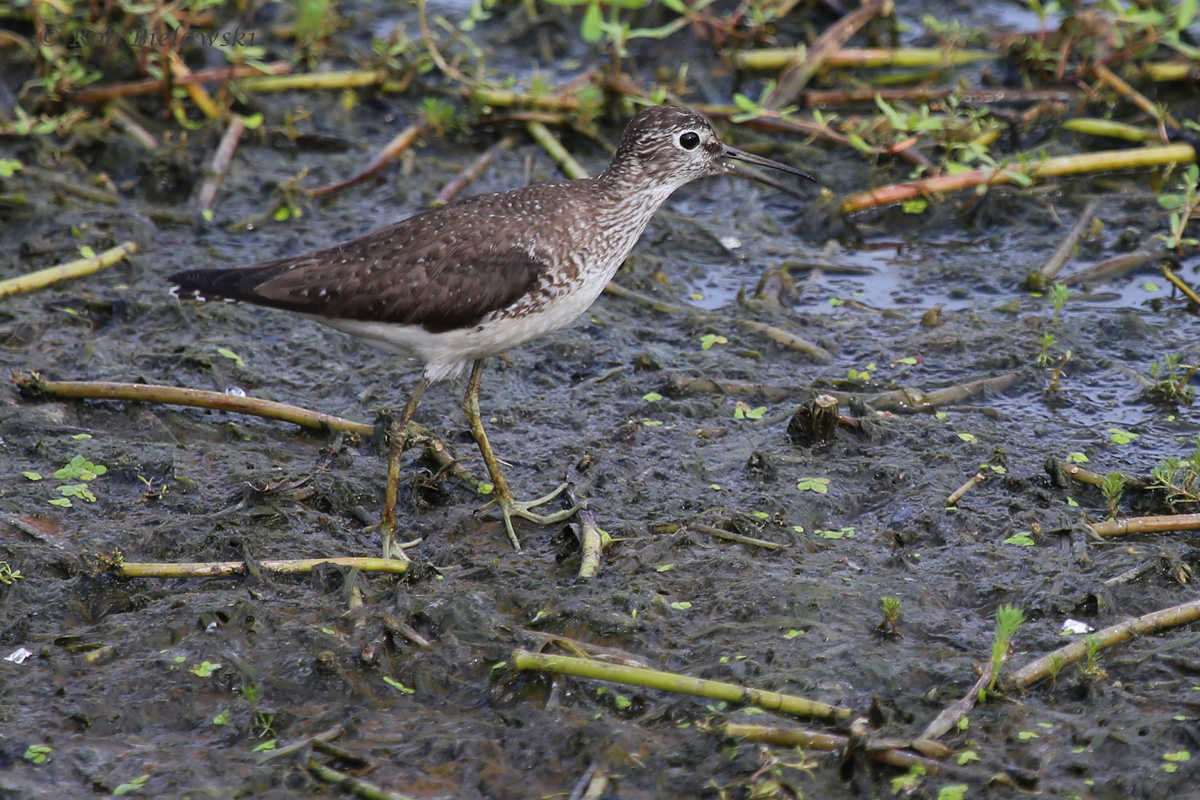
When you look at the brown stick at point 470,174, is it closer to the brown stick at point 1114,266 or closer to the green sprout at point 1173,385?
the brown stick at point 1114,266

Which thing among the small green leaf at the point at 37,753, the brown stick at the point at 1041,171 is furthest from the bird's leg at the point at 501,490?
the brown stick at the point at 1041,171

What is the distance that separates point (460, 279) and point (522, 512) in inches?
44.2

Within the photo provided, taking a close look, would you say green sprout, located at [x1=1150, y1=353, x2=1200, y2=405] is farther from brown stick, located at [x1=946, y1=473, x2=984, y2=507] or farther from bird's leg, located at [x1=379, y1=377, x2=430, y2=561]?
bird's leg, located at [x1=379, y1=377, x2=430, y2=561]

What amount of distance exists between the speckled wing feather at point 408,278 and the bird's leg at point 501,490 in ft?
1.86

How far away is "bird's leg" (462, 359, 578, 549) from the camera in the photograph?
582 centimetres

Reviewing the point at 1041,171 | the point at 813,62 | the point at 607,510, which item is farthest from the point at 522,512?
the point at 813,62

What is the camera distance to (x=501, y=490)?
5.86 m

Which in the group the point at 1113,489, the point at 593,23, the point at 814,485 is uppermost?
the point at 593,23

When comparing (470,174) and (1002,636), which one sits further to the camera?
(470,174)

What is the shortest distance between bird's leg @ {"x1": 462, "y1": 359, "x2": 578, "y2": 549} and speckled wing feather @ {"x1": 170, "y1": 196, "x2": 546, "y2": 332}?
1.86 feet

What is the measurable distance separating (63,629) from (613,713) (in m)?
2.20

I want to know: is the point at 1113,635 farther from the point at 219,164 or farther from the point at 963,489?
the point at 219,164

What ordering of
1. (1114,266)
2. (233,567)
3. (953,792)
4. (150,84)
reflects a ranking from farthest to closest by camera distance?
(150,84)
(1114,266)
(233,567)
(953,792)

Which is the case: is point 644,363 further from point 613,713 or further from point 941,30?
point 941,30
